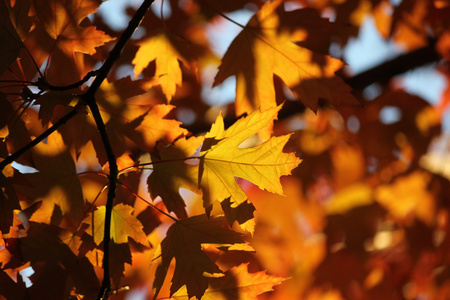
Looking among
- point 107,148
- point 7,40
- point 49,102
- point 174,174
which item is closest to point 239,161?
point 174,174

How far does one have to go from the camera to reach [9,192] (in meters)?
1.04

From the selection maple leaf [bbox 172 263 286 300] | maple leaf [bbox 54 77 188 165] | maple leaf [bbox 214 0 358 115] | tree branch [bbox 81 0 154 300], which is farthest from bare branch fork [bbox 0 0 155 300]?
maple leaf [bbox 214 0 358 115]

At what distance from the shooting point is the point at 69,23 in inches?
46.1

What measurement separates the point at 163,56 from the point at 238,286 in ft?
2.46

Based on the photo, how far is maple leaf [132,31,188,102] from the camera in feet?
5.03

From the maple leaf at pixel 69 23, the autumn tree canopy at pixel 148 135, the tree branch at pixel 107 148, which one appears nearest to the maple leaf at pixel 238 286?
the autumn tree canopy at pixel 148 135

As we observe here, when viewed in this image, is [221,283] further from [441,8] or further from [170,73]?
[441,8]

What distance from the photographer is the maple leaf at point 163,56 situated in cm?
153

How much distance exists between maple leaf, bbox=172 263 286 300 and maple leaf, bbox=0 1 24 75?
0.64m

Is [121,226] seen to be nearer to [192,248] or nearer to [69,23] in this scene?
[192,248]

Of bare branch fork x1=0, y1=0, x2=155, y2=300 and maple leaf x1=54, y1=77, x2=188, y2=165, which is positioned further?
maple leaf x1=54, y1=77, x2=188, y2=165

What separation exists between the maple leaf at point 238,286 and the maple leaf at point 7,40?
0.64 m

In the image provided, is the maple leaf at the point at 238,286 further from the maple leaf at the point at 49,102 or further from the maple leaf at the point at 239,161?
the maple leaf at the point at 49,102

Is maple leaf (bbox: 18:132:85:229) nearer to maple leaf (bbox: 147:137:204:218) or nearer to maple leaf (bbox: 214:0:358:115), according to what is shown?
maple leaf (bbox: 147:137:204:218)
